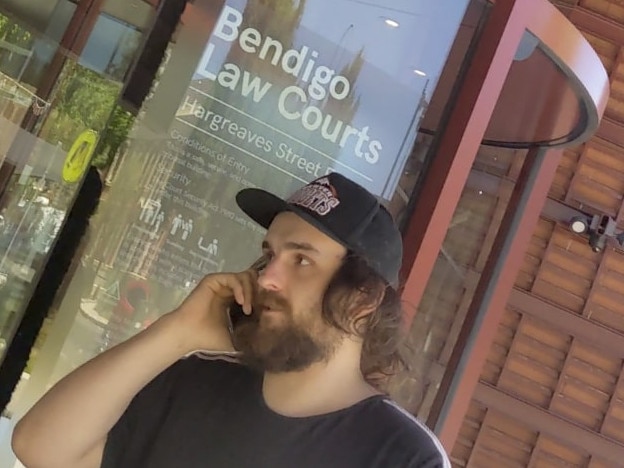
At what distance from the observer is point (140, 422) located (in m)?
1.19

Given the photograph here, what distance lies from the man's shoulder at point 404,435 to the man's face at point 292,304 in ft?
0.36

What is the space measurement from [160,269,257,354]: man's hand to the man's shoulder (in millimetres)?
235

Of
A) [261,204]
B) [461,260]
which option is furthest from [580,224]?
[261,204]

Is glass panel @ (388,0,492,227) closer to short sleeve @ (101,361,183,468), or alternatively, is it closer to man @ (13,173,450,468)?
man @ (13,173,450,468)

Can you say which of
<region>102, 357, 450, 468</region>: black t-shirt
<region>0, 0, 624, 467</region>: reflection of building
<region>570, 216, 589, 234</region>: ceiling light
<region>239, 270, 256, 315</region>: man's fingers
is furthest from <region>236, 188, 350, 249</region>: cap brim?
<region>570, 216, 589, 234</region>: ceiling light

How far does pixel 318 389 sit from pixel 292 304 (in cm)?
12

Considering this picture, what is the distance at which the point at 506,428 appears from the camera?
4.32m

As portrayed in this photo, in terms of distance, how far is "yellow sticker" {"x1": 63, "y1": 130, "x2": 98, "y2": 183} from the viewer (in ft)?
5.20

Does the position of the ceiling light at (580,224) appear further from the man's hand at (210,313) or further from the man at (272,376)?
the man's hand at (210,313)

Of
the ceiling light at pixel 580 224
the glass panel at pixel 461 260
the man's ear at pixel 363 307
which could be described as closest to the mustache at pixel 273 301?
the man's ear at pixel 363 307

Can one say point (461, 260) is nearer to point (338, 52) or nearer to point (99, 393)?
point (338, 52)

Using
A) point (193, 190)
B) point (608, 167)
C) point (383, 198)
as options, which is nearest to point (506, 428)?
point (608, 167)

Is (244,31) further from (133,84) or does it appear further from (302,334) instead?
(302,334)

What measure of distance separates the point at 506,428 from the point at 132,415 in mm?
3435
